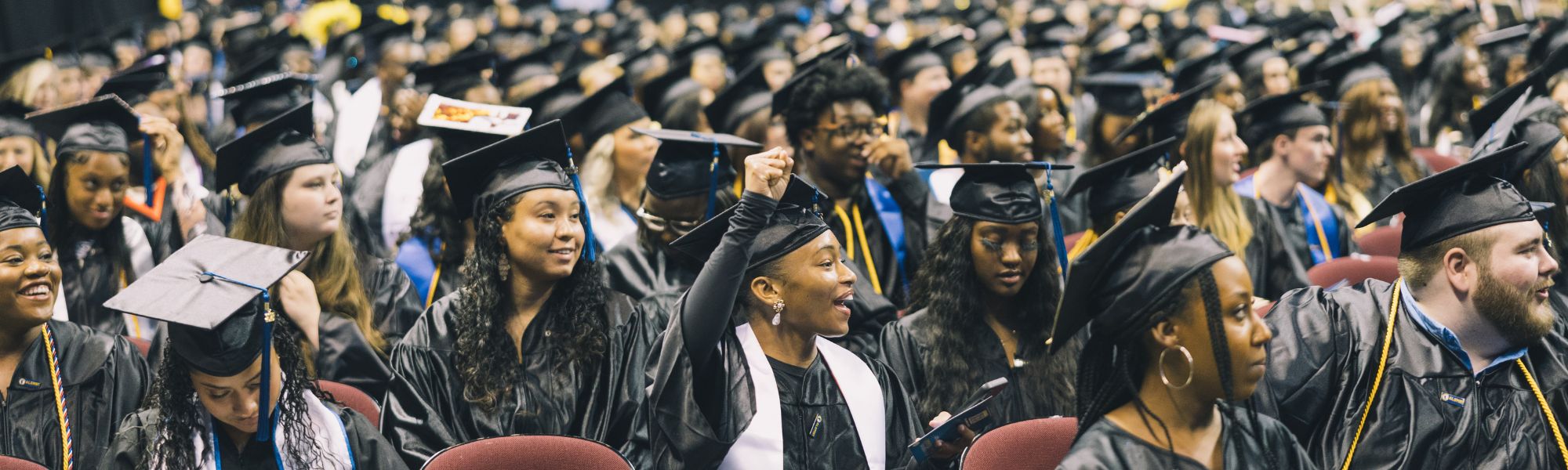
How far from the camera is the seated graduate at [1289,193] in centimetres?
565

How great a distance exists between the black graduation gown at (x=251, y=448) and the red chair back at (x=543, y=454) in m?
0.22

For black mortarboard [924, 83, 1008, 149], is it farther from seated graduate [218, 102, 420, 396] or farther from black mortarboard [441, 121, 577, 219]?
seated graduate [218, 102, 420, 396]

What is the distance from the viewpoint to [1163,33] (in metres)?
13.7

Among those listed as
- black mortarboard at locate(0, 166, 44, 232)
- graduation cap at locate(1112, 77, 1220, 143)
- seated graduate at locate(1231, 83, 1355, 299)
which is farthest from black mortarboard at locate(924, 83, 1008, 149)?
black mortarboard at locate(0, 166, 44, 232)

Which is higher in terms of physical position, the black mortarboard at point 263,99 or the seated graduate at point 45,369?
the black mortarboard at point 263,99

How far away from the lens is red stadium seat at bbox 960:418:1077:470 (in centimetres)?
315

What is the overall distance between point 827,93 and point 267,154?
2.18m

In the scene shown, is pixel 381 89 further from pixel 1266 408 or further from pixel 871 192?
pixel 1266 408

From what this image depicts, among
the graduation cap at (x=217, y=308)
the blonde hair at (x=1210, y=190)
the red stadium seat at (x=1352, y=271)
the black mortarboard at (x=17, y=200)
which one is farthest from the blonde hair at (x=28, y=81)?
the red stadium seat at (x=1352, y=271)

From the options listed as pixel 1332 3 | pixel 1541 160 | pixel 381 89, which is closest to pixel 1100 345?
pixel 1541 160

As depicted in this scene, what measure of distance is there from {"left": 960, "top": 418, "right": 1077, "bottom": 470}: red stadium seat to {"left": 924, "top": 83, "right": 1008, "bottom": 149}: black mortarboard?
2936mm

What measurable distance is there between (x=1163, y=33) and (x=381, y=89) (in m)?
8.05

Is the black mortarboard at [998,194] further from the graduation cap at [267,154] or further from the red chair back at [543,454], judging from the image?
the graduation cap at [267,154]

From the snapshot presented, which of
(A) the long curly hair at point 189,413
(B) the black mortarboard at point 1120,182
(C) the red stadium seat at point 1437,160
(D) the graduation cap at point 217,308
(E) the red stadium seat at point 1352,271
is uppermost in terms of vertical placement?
(D) the graduation cap at point 217,308
